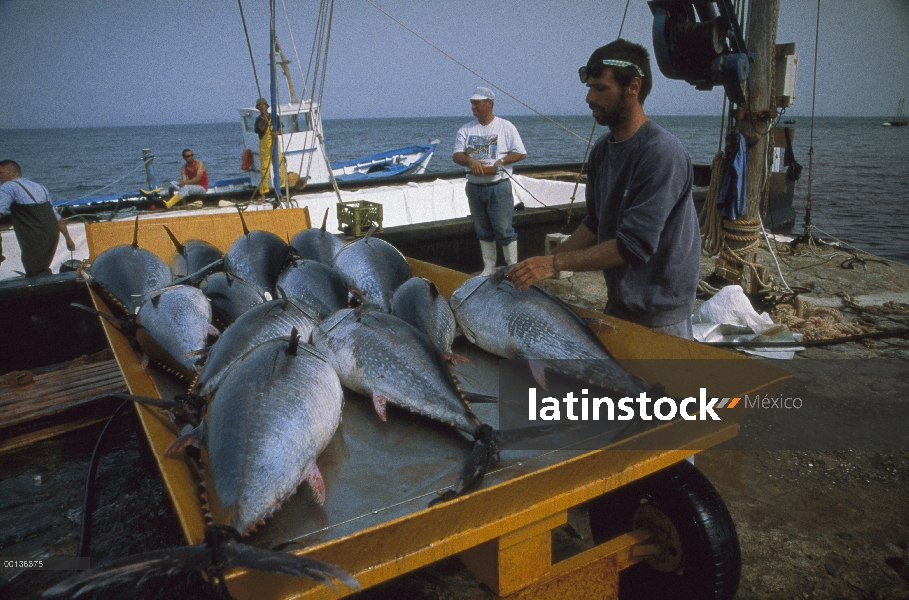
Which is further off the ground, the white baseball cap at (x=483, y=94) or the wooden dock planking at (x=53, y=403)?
the white baseball cap at (x=483, y=94)

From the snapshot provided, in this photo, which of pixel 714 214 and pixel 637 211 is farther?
pixel 714 214

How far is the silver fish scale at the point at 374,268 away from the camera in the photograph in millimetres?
3105

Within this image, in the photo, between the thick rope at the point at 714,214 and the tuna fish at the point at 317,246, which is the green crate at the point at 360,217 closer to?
the tuna fish at the point at 317,246

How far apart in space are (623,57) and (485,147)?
4182mm

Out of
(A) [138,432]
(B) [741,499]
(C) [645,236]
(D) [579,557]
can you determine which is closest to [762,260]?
(B) [741,499]

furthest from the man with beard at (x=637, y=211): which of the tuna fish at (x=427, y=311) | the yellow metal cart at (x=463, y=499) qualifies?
the tuna fish at (x=427, y=311)

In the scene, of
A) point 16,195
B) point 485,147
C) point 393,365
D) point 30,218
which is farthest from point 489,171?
point 16,195

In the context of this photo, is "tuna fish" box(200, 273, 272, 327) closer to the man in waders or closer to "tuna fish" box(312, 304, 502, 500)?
"tuna fish" box(312, 304, 502, 500)

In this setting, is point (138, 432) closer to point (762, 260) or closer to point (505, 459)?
point (505, 459)

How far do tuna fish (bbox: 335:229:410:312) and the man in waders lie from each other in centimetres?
576

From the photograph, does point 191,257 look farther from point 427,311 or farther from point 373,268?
point 427,311

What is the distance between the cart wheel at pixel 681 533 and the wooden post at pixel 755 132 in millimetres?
3900

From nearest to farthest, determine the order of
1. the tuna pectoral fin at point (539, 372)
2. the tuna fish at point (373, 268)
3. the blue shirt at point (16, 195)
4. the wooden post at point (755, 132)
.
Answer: the tuna pectoral fin at point (539, 372) < the tuna fish at point (373, 268) < the wooden post at point (755, 132) < the blue shirt at point (16, 195)

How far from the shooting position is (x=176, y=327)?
2.60 m
